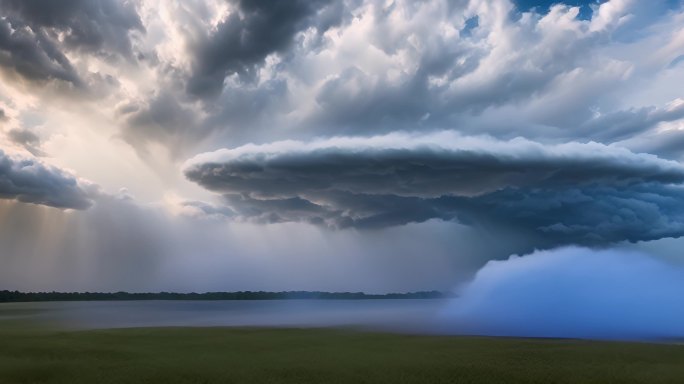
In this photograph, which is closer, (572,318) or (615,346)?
(615,346)

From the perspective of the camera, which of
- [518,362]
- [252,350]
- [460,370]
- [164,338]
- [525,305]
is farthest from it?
[525,305]

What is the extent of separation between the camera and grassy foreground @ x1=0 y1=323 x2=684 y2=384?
38.8 meters

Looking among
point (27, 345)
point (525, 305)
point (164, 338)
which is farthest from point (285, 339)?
point (525, 305)

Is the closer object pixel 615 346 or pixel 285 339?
pixel 615 346

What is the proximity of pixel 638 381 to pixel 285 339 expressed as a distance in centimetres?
4408

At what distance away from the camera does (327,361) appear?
4656cm

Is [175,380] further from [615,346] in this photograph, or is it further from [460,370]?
[615,346]

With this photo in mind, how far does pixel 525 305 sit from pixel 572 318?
33.0m

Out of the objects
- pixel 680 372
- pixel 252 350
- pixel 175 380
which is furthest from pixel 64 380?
pixel 680 372

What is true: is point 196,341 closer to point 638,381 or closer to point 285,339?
point 285,339

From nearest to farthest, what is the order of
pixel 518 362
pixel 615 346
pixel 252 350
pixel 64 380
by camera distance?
pixel 64 380
pixel 518 362
pixel 252 350
pixel 615 346

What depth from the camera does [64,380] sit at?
37.4 m

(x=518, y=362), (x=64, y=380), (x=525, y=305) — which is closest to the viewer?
(x=64, y=380)

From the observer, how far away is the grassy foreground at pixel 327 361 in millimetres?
38812
